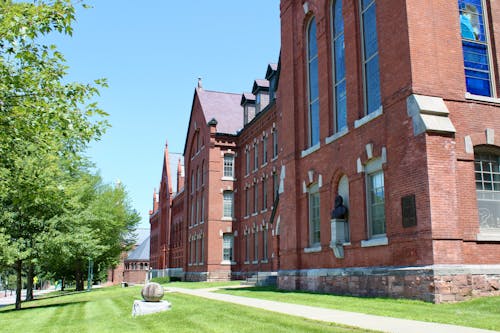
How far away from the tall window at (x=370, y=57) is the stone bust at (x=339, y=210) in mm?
3255

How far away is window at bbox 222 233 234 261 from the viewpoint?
1605 inches

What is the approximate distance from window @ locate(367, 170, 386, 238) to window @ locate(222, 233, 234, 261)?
25516 mm

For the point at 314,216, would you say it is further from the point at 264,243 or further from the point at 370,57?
the point at 264,243

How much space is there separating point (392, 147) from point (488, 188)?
2.89m

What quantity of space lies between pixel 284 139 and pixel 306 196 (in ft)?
11.9

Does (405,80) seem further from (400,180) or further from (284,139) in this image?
(284,139)

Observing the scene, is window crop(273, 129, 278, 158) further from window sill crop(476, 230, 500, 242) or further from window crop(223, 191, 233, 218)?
window sill crop(476, 230, 500, 242)

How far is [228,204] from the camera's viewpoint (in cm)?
4184

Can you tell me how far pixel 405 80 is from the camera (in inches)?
569

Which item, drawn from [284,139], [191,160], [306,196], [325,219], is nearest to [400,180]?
[325,219]

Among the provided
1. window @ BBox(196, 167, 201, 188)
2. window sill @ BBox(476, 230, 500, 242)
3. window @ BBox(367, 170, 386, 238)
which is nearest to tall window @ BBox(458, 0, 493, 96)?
window @ BBox(367, 170, 386, 238)

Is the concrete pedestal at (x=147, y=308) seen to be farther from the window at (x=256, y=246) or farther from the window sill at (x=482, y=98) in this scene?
the window at (x=256, y=246)

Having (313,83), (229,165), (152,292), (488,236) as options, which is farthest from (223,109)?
(488,236)

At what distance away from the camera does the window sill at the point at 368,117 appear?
1578 cm
